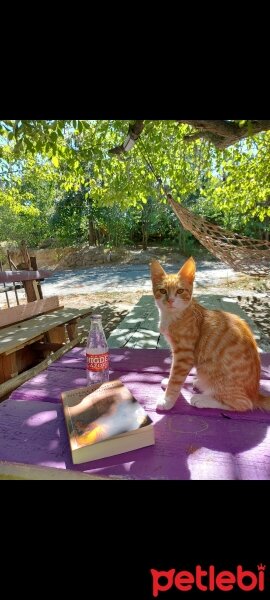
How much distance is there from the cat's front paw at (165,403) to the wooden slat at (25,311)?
2.33 m

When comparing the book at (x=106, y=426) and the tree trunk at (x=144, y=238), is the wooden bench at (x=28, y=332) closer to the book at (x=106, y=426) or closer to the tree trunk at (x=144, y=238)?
the book at (x=106, y=426)

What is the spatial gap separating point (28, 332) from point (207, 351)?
198cm

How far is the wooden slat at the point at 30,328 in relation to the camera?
255 cm

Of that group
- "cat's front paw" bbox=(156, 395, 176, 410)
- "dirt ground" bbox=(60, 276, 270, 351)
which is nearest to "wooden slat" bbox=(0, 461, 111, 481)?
"cat's front paw" bbox=(156, 395, 176, 410)

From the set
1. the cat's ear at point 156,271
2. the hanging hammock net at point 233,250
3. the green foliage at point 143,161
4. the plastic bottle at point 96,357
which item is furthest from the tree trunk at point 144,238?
the plastic bottle at point 96,357

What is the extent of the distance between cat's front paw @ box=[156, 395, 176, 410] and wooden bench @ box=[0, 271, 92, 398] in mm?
1131

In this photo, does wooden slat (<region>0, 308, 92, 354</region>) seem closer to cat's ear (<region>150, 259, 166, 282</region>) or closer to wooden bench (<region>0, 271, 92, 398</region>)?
wooden bench (<region>0, 271, 92, 398</region>)
